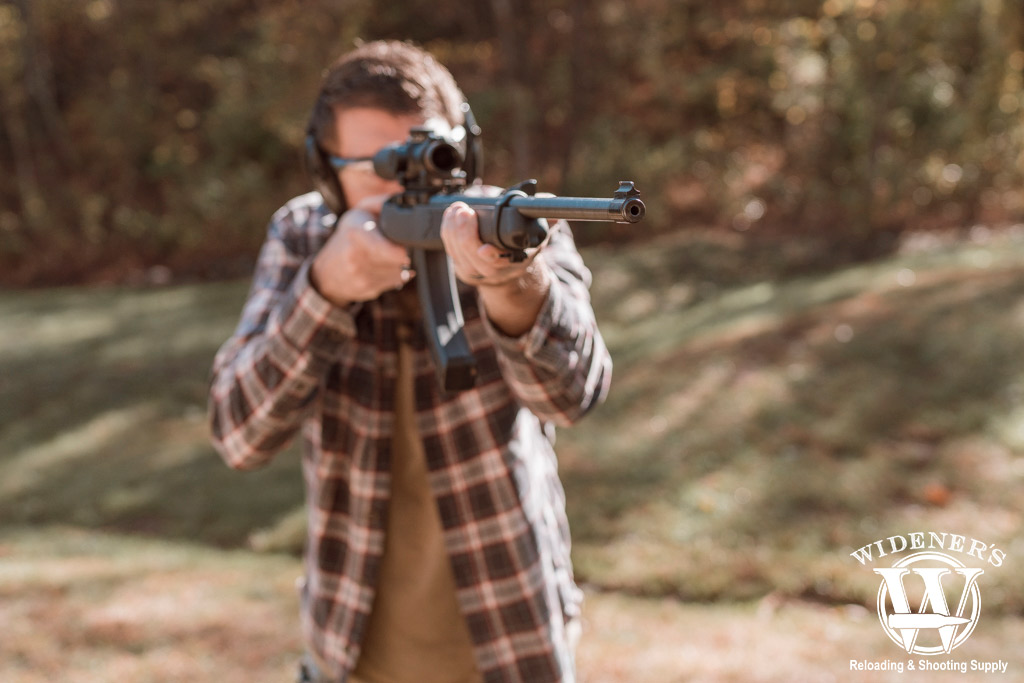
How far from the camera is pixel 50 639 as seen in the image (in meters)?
4.56

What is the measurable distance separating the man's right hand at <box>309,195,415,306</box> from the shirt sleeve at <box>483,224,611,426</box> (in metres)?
0.24

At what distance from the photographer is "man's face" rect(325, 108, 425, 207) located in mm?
2037

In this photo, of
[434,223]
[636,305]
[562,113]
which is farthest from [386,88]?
[562,113]

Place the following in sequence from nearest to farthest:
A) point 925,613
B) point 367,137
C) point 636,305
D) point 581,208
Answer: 1. point 581,208
2. point 367,137
3. point 925,613
4. point 636,305

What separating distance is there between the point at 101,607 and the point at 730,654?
11.5ft

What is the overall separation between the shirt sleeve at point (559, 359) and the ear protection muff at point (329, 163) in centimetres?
27

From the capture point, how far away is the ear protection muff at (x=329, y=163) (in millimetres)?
2002

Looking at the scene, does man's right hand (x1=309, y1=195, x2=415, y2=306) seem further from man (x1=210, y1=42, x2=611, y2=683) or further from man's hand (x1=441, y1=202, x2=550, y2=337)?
man's hand (x1=441, y1=202, x2=550, y2=337)

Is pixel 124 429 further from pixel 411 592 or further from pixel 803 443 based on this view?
pixel 411 592

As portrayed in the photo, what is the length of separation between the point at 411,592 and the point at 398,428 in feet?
1.28

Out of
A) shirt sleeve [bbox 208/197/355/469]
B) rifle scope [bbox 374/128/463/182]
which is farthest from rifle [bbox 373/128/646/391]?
shirt sleeve [bbox 208/197/355/469]

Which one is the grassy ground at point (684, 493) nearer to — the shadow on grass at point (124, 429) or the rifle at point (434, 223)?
the shadow on grass at point (124, 429)

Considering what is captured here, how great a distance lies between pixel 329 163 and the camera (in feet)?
6.86

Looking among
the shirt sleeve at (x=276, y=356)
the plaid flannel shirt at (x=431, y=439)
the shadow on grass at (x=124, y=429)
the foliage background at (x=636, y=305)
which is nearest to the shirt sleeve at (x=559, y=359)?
the plaid flannel shirt at (x=431, y=439)
